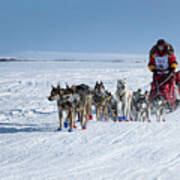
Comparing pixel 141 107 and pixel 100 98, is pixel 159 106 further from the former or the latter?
pixel 100 98

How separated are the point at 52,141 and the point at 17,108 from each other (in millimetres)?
4663

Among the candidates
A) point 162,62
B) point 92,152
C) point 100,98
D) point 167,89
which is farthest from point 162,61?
point 92,152

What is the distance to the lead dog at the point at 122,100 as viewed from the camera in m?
6.47

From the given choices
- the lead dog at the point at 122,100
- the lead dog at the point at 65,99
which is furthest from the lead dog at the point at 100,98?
the lead dog at the point at 65,99

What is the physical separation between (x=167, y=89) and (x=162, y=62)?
814mm

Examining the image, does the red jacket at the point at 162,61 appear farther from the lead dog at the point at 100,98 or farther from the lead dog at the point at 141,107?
the lead dog at the point at 100,98

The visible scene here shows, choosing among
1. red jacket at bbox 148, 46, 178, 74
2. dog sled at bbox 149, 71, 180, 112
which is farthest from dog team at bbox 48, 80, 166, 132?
red jacket at bbox 148, 46, 178, 74

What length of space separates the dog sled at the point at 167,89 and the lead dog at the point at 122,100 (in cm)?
79

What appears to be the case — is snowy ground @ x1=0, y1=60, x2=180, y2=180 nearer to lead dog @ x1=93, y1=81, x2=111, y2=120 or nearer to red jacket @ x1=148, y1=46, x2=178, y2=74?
lead dog @ x1=93, y1=81, x2=111, y2=120

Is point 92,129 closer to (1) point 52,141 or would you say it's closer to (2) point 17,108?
(1) point 52,141

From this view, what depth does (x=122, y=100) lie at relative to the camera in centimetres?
650

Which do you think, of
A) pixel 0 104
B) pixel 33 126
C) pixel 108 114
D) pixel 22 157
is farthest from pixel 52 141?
pixel 0 104

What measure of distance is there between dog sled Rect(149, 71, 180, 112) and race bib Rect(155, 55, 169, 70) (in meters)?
0.25

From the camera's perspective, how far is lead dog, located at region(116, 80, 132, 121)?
6469mm
